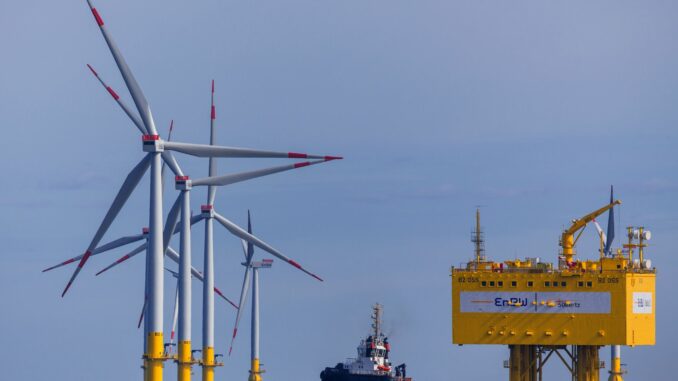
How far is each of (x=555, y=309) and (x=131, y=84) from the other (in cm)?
4343

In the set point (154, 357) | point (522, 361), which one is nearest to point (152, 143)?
point (154, 357)

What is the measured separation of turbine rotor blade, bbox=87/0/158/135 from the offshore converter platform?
36.1 metres

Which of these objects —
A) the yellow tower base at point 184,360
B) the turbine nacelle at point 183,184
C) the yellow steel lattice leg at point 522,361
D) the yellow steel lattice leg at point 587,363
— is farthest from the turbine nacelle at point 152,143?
the yellow steel lattice leg at point 587,363

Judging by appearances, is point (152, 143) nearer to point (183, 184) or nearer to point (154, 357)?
point (154, 357)

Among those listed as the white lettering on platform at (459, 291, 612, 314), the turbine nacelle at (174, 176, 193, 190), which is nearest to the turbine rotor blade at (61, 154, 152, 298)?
the turbine nacelle at (174, 176, 193, 190)

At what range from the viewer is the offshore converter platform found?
164125 millimetres

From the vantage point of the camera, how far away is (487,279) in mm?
167000

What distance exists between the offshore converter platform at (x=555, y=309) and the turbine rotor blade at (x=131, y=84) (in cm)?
3610

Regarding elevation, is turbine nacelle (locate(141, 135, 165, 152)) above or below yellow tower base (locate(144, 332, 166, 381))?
above

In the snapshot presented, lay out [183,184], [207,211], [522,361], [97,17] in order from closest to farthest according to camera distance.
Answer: [97,17] → [183,184] → [522,361] → [207,211]

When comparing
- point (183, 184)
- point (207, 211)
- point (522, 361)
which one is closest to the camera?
point (183, 184)

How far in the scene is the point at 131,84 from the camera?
459 ft

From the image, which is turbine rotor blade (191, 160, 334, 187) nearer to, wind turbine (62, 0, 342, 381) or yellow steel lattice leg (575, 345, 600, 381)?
wind turbine (62, 0, 342, 381)

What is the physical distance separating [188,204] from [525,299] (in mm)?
28298
